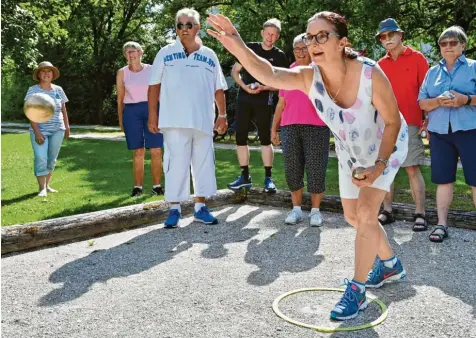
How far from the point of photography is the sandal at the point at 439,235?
5750 millimetres

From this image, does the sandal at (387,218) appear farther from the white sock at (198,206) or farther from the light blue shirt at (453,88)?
the white sock at (198,206)

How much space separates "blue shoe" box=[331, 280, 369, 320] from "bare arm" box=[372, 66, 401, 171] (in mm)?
912

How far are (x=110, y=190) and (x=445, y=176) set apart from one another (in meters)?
4.96

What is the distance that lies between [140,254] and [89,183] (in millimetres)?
4517

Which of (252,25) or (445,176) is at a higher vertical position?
(252,25)

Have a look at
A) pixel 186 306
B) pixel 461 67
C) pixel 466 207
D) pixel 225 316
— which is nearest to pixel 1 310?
pixel 186 306

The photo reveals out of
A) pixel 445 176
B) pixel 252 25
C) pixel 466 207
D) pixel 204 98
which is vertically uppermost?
pixel 252 25

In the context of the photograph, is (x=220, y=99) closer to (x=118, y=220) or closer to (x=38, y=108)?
(x=118, y=220)

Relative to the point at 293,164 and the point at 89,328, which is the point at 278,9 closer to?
the point at 293,164

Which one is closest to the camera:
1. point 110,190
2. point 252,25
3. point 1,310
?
point 1,310

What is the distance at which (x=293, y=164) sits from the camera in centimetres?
673

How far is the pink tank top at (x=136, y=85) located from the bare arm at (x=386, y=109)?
4.90 metres

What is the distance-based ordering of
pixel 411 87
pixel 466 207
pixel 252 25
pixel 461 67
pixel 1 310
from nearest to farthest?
pixel 1 310 → pixel 461 67 → pixel 411 87 → pixel 466 207 → pixel 252 25

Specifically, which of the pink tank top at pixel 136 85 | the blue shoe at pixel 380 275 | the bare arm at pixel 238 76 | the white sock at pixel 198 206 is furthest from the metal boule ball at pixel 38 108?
the blue shoe at pixel 380 275
